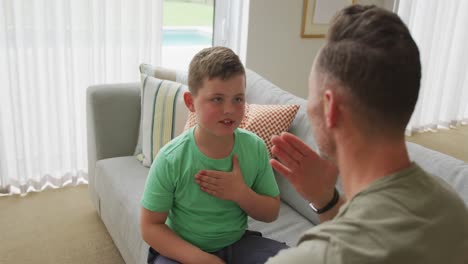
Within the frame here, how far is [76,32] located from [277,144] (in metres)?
2.04

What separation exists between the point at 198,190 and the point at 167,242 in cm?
19

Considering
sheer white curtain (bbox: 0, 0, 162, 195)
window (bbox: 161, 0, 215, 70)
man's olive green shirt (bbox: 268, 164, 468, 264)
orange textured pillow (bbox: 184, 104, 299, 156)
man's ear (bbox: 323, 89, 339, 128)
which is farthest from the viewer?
window (bbox: 161, 0, 215, 70)

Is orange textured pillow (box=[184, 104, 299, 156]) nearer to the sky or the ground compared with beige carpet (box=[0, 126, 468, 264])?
nearer to the sky

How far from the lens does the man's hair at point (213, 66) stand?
1426 mm

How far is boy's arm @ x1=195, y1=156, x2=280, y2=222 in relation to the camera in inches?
56.7

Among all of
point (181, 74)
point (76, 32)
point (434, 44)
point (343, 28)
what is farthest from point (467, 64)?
point (343, 28)

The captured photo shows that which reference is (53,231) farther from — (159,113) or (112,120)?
(159,113)

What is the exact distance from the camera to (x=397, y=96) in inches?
32.6

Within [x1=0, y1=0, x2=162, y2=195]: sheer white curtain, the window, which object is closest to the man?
[x1=0, y1=0, x2=162, y2=195]: sheer white curtain

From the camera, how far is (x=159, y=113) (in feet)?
7.67

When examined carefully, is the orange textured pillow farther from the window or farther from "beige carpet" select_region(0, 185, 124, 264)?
the window

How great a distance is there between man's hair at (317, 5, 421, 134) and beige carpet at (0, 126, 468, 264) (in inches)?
72.3

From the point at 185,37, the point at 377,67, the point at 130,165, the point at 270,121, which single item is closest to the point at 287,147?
the point at 377,67

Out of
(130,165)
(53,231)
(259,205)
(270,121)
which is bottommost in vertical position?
(53,231)
